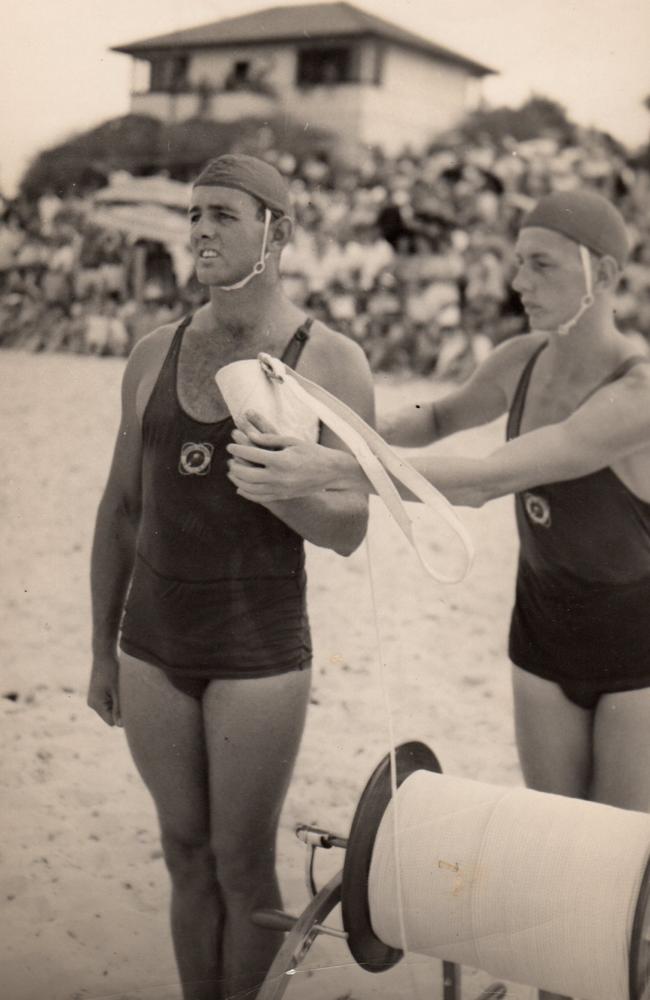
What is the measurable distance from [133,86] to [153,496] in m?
0.57

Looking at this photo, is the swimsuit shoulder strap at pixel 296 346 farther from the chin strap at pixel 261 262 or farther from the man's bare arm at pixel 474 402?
the man's bare arm at pixel 474 402

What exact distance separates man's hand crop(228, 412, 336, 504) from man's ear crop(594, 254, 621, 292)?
1.63 feet

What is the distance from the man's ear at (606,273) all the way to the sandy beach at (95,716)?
10.3 inches

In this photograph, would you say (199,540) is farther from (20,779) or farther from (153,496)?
(20,779)

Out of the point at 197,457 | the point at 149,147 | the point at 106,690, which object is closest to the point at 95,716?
the point at 106,690

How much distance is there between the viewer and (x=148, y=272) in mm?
1742

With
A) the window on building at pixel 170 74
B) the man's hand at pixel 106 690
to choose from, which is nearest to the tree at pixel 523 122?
the window on building at pixel 170 74

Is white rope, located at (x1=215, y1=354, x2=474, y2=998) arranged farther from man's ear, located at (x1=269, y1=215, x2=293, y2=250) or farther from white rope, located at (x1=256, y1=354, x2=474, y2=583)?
man's ear, located at (x1=269, y1=215, x2=293, y2=250)

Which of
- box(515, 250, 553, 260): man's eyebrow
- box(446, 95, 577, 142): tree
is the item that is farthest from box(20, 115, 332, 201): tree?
box(515, 250, 553, 260): man's eyebrow

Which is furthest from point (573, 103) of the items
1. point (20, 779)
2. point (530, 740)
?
point (20, 779)

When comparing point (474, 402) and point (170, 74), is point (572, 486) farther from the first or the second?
point (170, 74)

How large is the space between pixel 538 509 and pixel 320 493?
0.34m

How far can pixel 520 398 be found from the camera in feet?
5.90

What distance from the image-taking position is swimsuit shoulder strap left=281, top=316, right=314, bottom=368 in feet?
5.41
